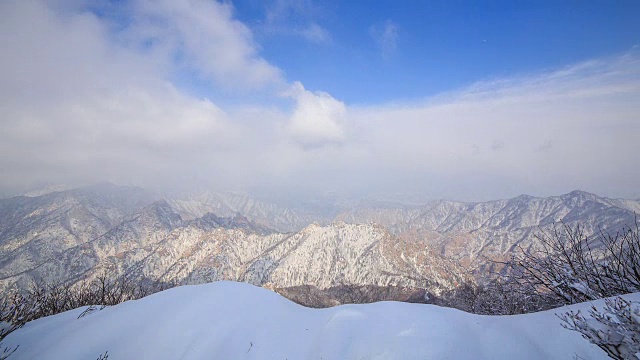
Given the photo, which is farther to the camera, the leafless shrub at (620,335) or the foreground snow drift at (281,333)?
the foreground snow drift at (281,333)

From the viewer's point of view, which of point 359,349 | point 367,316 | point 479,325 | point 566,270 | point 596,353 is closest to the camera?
point 596,353

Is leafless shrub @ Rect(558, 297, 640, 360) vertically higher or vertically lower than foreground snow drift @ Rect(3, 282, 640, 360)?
higher

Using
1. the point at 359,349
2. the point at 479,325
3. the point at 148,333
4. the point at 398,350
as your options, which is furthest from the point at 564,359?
the point at 148,333

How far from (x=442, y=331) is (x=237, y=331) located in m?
4.30

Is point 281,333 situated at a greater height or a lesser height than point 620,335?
lesser

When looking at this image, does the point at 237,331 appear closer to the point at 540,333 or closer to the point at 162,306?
the point at 162,306

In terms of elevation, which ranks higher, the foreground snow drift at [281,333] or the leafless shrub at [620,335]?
the leafless shrub at [620,335]

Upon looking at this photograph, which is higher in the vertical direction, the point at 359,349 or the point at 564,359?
the point at 564,359

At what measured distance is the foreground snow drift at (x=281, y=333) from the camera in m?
5.50

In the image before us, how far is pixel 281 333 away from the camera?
21.6 ft

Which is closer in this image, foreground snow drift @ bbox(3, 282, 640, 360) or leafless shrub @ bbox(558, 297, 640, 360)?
leafless shrub @ bbox(558, 297, 640, 360)

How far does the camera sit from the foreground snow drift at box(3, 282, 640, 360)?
550 cm

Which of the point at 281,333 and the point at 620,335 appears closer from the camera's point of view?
the point at 620,335

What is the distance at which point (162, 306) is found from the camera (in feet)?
23.4
